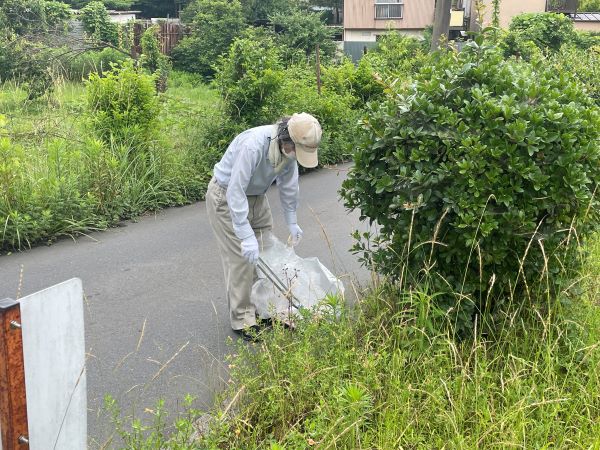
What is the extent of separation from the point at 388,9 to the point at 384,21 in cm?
67

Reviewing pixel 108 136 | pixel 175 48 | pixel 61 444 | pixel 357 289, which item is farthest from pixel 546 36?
pixel 61 444

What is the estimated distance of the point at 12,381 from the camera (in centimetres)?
182

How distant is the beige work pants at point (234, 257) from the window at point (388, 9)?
35.0 metres

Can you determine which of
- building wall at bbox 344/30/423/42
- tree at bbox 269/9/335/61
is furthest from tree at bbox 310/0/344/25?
tree at bbox 269/9/335/61

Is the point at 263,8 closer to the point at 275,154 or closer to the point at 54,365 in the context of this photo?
the point at 275,154

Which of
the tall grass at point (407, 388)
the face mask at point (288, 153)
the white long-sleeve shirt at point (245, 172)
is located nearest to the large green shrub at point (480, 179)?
the tall grass at point (407, 388)

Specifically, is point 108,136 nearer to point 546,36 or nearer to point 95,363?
point 95,363

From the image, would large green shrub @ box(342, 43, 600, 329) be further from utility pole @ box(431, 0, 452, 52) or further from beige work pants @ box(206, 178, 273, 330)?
utility pole @ box(431, 0, 452, 52)

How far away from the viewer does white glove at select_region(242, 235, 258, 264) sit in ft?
15.2

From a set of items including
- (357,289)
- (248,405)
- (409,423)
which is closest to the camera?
(409,423)

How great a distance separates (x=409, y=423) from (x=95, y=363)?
2447mm

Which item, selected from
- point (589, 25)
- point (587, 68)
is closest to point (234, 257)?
point (587, 68)

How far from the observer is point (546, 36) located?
26.5 m

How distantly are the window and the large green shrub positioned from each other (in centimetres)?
3532
